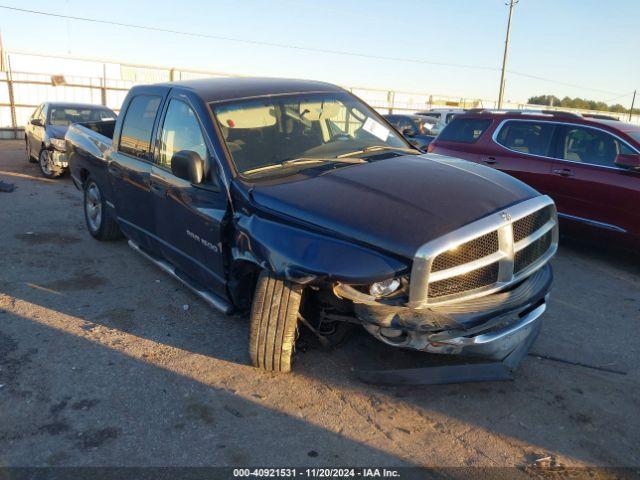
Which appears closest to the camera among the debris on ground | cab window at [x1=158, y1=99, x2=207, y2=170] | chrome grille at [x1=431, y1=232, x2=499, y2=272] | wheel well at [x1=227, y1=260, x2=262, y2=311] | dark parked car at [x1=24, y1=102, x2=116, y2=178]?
chrome grille at [x1=431, y1=232, x2=499, y2=272]

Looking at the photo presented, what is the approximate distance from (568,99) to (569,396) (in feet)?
282

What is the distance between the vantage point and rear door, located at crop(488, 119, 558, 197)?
6488 mm

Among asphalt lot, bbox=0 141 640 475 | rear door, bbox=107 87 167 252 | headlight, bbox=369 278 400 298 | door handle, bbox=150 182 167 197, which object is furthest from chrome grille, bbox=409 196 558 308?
rear door, bbox=107 87 167 252

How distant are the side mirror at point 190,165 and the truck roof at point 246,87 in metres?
0.58

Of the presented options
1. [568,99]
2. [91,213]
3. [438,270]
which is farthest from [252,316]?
[568,99]

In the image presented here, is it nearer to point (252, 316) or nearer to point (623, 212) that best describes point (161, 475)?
point (252, 316)

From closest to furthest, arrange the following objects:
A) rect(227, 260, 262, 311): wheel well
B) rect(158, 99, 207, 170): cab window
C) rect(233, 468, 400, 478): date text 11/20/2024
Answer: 1. rect(233, 468, 400, 478): date text 11/20/2024
2. rect(227, 260, 262, 311): wheel well
3. rect(158, 99, 207, 170): cab window

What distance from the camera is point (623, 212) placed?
5.64 meters

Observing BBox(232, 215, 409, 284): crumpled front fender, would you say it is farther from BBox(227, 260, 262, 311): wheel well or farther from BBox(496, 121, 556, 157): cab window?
BBox(496, 121, 556, 157): cab window

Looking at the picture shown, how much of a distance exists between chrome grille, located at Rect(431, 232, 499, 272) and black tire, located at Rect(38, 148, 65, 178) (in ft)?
34.0

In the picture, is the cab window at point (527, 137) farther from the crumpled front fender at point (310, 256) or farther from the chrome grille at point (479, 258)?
the crumpled front fender at point (310, 256)

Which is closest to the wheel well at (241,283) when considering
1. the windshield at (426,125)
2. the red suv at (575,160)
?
the red suv at (575,160)

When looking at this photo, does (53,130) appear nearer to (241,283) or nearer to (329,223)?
(241,283)

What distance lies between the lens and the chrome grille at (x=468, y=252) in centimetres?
277
